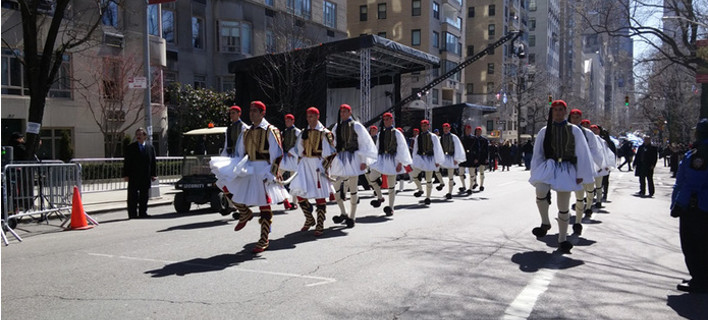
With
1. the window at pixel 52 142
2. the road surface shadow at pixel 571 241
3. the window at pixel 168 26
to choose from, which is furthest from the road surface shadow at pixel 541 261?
the window at pixel 168 26

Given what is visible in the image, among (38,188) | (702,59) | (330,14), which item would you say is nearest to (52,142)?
(38,188)

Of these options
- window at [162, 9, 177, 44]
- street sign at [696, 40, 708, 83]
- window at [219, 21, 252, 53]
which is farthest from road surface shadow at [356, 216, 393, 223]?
window at [219, 21, 252, 53]

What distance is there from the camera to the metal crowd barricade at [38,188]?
9984mm

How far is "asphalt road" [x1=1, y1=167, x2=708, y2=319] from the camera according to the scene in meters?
5.04

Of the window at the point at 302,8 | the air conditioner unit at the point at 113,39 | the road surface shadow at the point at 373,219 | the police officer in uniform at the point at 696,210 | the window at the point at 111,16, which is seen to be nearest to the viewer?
the police officer in uniform at the point at 696,210

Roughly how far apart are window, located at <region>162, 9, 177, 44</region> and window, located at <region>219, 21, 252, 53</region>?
3.44m

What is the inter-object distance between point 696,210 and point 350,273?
376 centimetres

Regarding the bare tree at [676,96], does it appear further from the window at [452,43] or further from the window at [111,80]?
the window at [111,80]

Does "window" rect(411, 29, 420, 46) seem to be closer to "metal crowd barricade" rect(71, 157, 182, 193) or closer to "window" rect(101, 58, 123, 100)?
"window" rect(101, 58, 123, 100)

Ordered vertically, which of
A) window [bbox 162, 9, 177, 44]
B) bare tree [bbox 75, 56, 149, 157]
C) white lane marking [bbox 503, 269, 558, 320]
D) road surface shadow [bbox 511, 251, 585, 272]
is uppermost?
window [bbox 162, 9, 177, 44]

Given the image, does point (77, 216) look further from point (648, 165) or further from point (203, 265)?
point (648, 165)

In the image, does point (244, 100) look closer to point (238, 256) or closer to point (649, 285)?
point (238, 256)

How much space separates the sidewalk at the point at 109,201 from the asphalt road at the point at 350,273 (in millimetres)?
2772

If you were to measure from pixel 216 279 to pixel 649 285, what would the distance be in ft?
15.6
